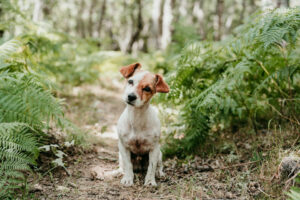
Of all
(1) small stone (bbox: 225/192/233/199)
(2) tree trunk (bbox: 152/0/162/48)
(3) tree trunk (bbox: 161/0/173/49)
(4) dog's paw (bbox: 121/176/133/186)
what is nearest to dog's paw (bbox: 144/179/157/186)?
(4) dog's paw (bbox: 121/176/133/186)

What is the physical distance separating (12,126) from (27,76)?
117 centimetres

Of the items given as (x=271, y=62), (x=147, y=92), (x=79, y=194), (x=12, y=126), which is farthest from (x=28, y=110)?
(x=271, y=62)

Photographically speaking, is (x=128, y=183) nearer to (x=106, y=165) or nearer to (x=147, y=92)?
(x=106, y=165)

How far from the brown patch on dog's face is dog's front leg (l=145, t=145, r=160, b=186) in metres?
0.78

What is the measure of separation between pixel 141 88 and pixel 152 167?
1132mm

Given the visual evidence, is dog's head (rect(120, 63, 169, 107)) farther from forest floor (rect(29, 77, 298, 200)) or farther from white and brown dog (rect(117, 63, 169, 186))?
forest floor (rect(29, 77, 298, 200))

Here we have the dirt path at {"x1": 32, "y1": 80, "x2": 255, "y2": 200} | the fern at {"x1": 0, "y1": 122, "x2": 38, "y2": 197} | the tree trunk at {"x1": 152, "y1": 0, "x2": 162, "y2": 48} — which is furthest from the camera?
the tree trunk at {"x1": 152, "y1": 0, "x2": 162, "y2": 48}

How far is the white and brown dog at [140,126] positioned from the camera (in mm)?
3365

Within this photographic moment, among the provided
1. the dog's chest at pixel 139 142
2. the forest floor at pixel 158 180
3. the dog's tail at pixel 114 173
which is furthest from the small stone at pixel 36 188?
the dog's chest at pixel 139 142

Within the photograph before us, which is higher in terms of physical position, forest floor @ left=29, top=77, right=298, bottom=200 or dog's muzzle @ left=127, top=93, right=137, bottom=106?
dog's muzzle @ left=127, top=93, right=137, bottom=106

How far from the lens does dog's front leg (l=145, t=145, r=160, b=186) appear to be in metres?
3.59

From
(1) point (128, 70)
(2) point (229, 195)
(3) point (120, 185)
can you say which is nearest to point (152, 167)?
(3) point (120, 185)

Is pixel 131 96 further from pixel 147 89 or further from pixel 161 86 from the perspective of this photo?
pixel 161 86

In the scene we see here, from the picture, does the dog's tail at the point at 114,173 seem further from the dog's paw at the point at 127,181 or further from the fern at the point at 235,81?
the fern at the point at 235,81
